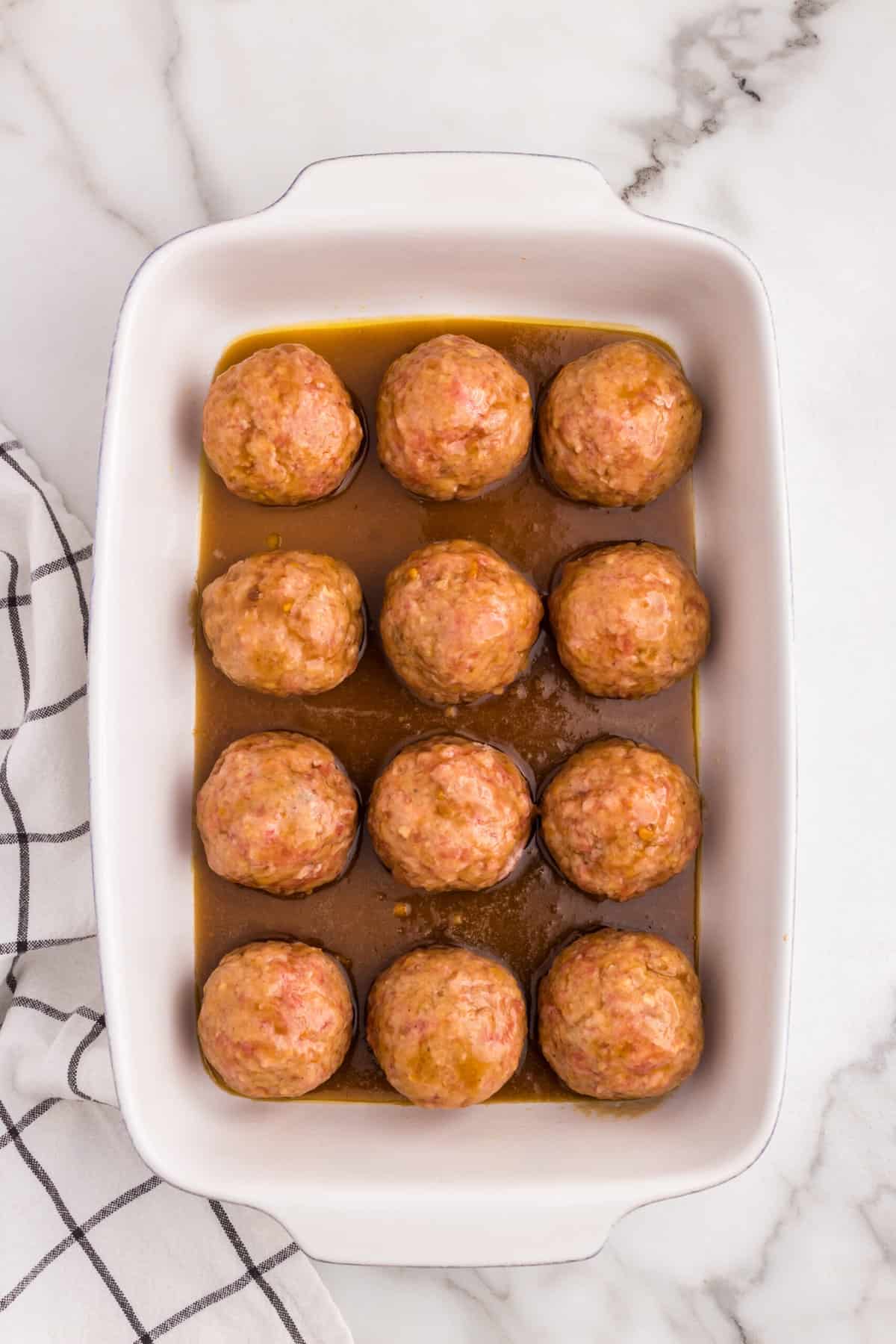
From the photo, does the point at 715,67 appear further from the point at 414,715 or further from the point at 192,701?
the point at 192,701

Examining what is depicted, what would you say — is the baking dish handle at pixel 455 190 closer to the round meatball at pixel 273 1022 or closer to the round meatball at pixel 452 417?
the round meatball at pixel 452 417

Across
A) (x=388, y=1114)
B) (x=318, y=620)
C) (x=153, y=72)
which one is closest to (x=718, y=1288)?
(x=388, y=1114)

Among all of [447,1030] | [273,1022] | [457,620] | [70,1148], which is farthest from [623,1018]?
[70,1148]

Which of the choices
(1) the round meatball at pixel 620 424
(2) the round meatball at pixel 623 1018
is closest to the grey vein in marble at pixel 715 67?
(1) the round meatball at pixel 620 424

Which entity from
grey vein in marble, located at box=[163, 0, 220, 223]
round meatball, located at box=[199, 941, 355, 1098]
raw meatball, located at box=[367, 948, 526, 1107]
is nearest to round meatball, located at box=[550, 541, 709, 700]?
raw meatball, located at box=[367, 948, 526, 1107]

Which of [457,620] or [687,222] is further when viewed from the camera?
[687,222]

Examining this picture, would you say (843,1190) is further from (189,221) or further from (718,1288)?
(189,221)
